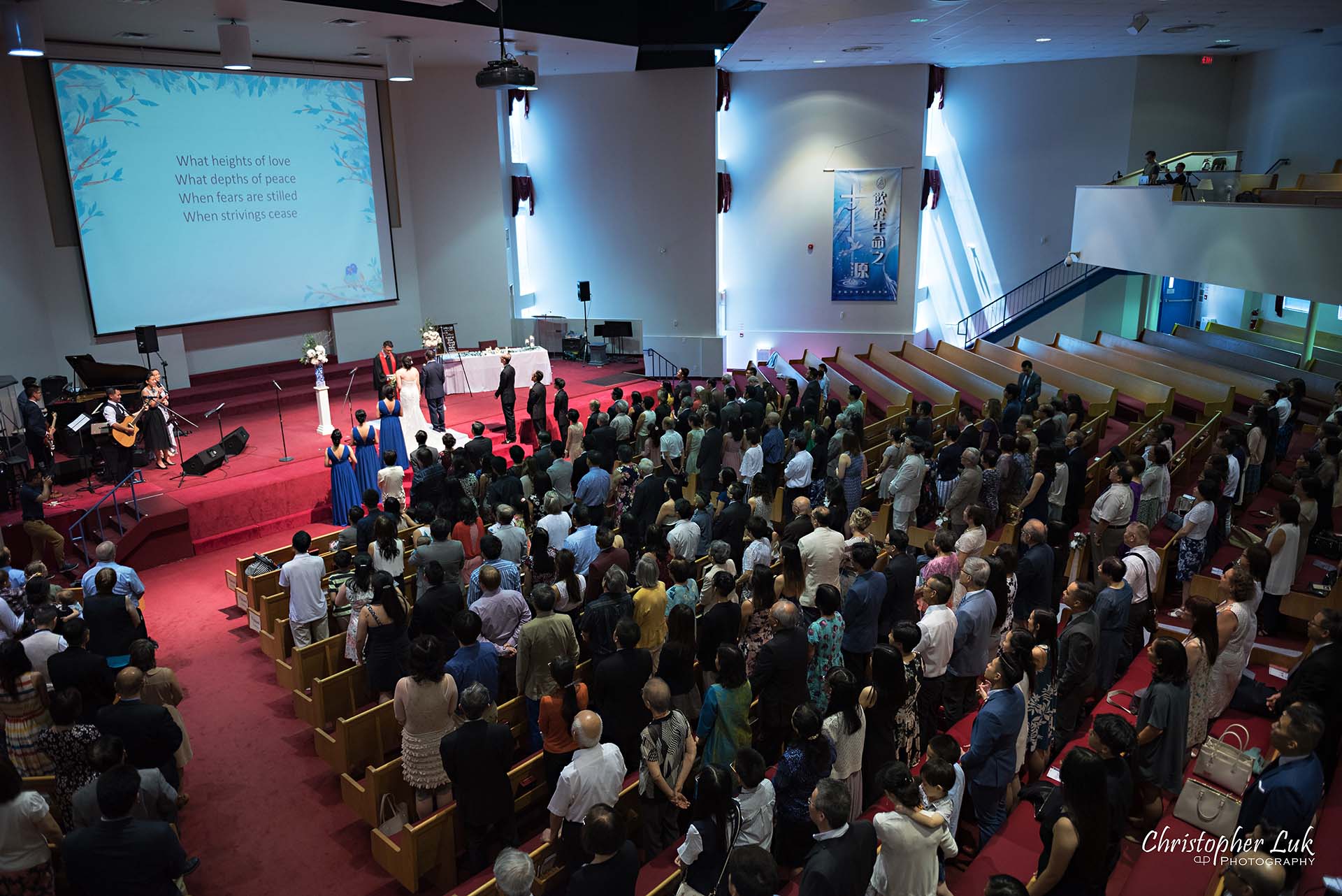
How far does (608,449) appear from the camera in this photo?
28.1 feet

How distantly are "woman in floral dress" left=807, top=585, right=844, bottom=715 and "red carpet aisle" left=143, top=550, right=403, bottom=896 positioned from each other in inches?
95.8

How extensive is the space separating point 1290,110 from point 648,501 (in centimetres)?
1434

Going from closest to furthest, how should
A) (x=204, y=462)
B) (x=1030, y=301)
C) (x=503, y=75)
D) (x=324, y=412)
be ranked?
(x=503, y=75)
(x=204, y=462)
(x=324, y=412)
(x=1030, y=301)

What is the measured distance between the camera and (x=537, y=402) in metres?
11.0

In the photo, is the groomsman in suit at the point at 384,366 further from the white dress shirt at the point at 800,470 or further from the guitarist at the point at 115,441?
the white dress shirt at the point at 800,470

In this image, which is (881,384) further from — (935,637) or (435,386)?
(935,637)

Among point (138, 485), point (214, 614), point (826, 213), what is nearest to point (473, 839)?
point (214, 614)

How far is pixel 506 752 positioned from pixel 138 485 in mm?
7632

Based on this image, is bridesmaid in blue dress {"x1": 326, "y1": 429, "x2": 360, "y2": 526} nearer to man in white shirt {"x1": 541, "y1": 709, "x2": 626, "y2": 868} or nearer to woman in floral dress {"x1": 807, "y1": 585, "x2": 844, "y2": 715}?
woman in floral dress {"x1": 807, "y1": 585, "x2": 844, "y2": 715}

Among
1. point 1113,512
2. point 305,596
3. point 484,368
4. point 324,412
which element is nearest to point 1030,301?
point 484,368

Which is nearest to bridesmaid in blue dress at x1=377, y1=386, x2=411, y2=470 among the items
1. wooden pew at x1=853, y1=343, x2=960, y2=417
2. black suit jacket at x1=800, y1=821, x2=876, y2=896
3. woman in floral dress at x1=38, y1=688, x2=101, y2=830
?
woman in floral dress at x1=38, y1=688, x2=101, y2=830

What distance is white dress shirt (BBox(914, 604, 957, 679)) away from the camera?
4590 mm

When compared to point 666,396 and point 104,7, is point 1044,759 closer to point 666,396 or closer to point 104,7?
point 666,396

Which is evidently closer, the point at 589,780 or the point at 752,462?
the point at 589,780
